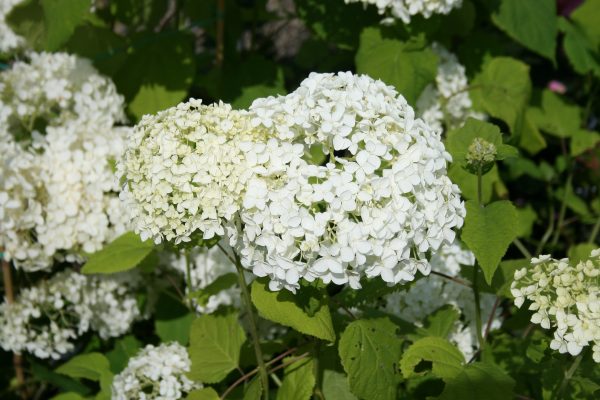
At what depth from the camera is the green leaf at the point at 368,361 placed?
6.08ft

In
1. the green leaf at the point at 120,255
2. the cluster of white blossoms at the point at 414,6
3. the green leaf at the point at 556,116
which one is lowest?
the green leaf at the point at 120,255

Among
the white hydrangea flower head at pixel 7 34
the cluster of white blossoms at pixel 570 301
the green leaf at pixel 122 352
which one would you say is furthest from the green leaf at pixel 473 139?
the white hydrangea flower head at pixel 7 34

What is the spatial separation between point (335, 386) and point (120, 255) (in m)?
0.82

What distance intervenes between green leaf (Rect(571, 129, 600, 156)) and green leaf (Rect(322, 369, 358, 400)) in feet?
7.04

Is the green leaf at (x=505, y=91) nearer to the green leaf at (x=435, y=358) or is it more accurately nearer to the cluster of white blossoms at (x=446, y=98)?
the cluster of white blossoms at (x=446, y=98)

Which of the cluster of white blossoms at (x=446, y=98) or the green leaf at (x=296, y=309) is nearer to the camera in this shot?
the green leaf at (x=296, y=309)

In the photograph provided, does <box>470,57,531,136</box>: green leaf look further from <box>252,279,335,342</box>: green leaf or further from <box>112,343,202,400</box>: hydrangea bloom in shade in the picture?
<box>112,343,202,400</box>: hydrangea bloom in shade

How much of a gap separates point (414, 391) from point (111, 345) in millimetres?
1472

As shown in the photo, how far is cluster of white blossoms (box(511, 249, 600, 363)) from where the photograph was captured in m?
1.56

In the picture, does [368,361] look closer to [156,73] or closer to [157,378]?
[157,378]

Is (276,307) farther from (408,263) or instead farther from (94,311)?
(94,311)

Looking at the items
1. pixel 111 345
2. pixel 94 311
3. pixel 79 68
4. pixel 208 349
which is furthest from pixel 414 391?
pixel 79 68

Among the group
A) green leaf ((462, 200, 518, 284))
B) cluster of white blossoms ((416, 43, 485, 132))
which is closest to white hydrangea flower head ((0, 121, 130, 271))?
green leaf ((462, 200, 518, 284))

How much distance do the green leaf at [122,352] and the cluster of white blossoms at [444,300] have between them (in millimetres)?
1039
